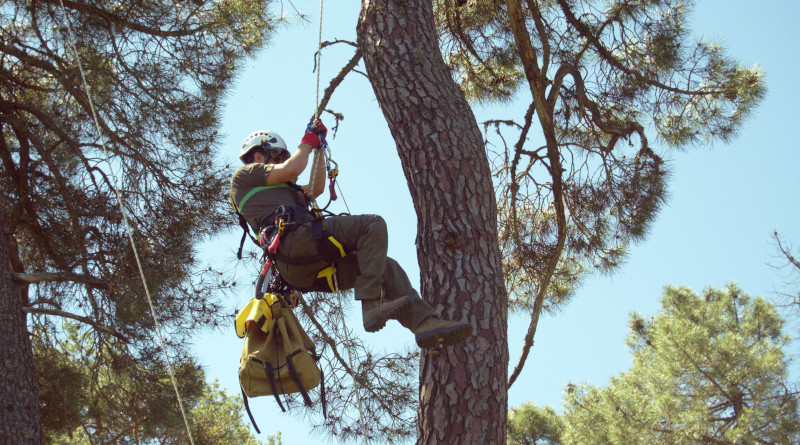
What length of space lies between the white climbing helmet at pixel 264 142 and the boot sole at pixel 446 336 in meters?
1.24

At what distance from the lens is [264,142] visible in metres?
3.79

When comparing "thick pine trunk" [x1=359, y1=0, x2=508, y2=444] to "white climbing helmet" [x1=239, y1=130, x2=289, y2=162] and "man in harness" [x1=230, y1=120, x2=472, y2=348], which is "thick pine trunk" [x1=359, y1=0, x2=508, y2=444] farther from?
"white climbing helmet" [x1=239, y1=130, x2=289, y2=162]

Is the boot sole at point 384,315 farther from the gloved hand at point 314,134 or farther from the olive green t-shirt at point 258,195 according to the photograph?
the gloved hand at point 314,134

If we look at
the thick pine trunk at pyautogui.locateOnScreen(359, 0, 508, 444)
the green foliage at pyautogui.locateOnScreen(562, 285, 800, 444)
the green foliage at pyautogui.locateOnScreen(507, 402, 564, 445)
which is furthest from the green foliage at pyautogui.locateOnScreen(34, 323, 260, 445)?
the green foliage at pyautogui.locateOnScreen(507, 402, 564, 445)

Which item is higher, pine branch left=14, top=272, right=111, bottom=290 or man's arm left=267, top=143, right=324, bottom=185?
pine branch left=14, top=272, right=111, bottom=290

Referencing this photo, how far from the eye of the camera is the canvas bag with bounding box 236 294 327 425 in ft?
10.5

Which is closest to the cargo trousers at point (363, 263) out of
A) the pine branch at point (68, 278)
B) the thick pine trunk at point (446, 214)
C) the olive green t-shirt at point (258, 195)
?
the thick pine trunk at point (446, 214)

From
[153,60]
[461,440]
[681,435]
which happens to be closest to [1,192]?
[153,60]

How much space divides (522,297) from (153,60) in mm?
3197

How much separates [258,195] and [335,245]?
0.48m

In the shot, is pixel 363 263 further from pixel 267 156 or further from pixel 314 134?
pixel 267 156

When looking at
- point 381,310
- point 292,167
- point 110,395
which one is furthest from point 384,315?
point 110,395

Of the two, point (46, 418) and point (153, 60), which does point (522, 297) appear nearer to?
point (153, 60)

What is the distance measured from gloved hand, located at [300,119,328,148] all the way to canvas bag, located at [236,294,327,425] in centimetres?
69
